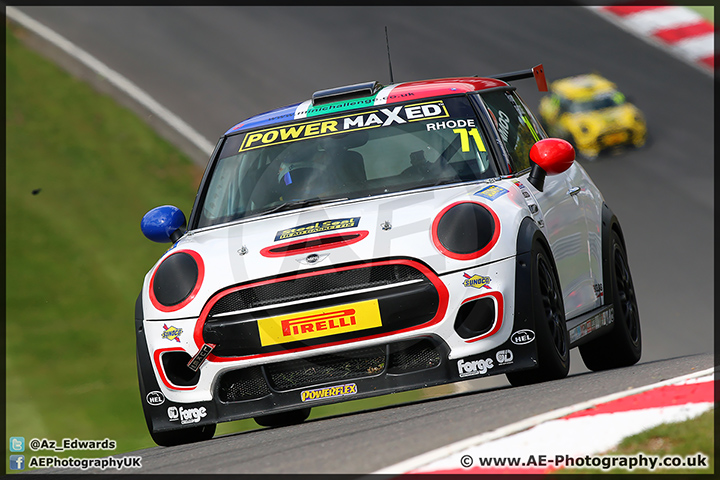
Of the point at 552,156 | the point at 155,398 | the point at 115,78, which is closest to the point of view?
the point at 155,398

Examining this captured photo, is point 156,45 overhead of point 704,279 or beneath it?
overhead

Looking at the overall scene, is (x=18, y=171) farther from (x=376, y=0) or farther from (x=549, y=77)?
(x=376, y=0)

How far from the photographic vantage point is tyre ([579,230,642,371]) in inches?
275

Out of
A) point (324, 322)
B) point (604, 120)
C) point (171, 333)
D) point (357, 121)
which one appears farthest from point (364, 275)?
point (604, 120)

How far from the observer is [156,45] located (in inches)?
919

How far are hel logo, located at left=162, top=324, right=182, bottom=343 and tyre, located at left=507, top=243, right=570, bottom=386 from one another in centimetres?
163

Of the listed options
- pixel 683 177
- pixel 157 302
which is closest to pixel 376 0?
pixel 683 177

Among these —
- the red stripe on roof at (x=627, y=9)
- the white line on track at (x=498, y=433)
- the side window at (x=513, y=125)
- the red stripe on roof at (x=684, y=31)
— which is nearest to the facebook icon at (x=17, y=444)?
the side window at (x=513, y=125)

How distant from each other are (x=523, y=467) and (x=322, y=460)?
0.83m

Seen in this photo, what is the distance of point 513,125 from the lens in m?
6.63

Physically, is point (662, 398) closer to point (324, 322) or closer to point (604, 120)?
point (324, 322)

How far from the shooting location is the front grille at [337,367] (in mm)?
5031

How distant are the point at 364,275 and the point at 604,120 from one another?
1559 cm

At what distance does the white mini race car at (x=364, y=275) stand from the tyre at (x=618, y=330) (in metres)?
0.72
